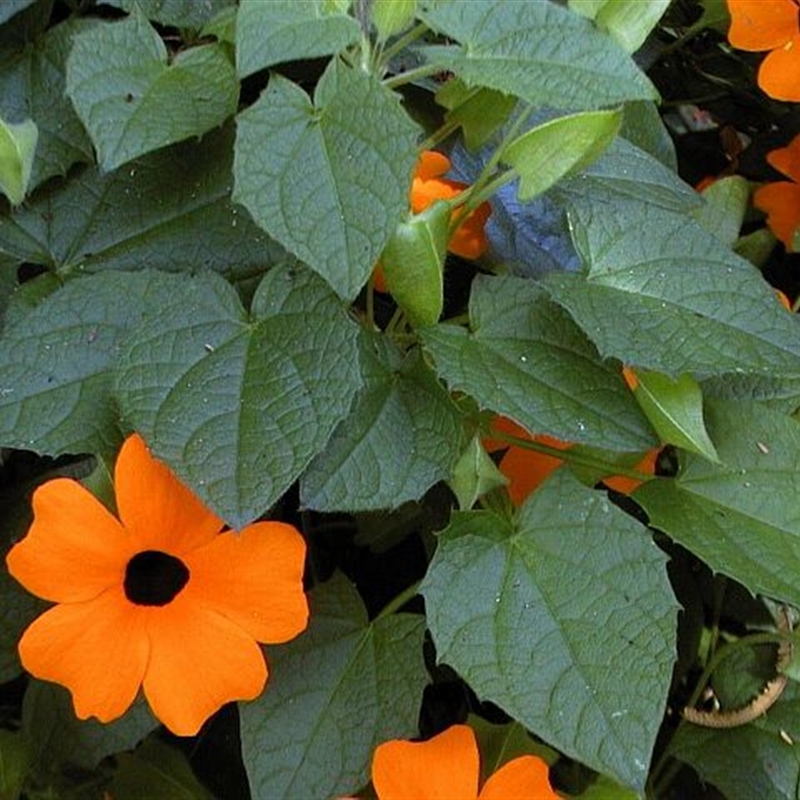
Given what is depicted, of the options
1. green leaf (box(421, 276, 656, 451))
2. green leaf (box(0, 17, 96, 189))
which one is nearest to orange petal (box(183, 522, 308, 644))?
green leaf (box(421, 276, 656, 451))

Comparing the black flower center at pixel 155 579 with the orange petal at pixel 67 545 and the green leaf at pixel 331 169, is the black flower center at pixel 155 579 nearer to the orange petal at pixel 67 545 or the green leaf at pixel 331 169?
the orange petal at pixel 67 545

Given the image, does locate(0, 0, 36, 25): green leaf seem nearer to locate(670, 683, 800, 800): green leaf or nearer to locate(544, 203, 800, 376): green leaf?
locate(544, 203, 800, 376): green leaf

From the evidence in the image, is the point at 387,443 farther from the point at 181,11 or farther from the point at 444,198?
the point at 181,11

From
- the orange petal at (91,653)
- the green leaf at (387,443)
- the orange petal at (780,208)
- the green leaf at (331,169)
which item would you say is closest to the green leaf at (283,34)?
the green leaf at (331,169)

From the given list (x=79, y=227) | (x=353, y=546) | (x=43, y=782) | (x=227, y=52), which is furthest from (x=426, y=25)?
(x=43, y=782)

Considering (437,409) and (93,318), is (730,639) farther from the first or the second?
(93,318)

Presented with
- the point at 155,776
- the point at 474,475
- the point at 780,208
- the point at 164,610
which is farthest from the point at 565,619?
the point at 780,208
